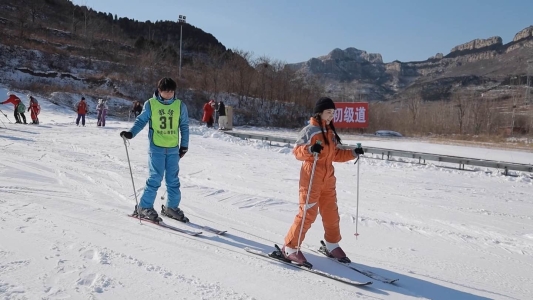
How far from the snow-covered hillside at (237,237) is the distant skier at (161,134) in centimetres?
41

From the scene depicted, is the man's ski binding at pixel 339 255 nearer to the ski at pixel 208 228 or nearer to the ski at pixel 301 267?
the ski at pixel 301 267

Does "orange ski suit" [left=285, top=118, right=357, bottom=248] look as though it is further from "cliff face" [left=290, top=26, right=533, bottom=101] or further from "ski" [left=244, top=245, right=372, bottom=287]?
"cliff face" [left=290, top=26, right=533, bottom=101]

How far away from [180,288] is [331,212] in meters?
1.82

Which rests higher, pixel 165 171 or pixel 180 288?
pixel 165 171

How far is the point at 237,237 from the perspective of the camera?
5.13m

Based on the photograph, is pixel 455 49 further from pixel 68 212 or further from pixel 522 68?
pixel 68 212

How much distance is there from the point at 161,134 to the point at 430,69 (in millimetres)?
189587

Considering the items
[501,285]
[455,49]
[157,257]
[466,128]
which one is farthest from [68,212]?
[455,49]

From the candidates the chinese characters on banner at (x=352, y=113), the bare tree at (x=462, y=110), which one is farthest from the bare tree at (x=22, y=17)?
the bare tree at (x=462, y=110)

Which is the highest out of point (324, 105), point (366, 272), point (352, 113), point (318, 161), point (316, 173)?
point (352, 113)

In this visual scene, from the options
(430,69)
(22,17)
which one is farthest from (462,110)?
(430,69)

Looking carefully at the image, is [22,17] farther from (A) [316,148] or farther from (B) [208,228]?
(A) [316,148]

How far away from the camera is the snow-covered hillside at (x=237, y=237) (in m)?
3.66

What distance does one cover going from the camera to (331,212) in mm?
4457
